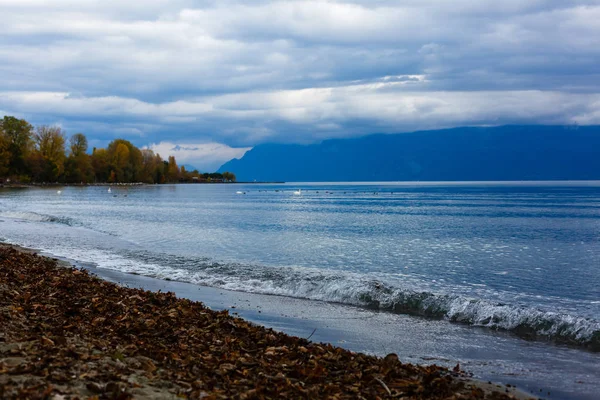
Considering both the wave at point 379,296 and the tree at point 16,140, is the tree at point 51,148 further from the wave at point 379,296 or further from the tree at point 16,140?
the wave at point 379,296

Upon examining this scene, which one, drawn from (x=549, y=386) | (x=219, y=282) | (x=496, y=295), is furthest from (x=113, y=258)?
(x=549, y=386)

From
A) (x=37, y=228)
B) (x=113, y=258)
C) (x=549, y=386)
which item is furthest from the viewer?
(x=37, y=228)

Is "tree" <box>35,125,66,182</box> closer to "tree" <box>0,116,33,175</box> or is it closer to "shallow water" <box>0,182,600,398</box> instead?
"tree" <box>0,116,33,175</box>

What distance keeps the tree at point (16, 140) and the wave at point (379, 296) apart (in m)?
173

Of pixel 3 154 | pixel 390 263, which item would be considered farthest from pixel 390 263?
pixel 3 154

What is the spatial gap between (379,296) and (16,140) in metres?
190

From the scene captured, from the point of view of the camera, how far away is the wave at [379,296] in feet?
46.7

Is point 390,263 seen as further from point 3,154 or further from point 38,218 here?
point 3,154

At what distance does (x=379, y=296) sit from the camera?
59.2 ft

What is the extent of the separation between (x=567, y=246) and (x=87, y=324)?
109 ft

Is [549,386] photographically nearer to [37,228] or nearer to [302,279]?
[302,279]

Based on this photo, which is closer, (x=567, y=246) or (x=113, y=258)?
(x=113, y=258)

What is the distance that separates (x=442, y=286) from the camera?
66.7 feet

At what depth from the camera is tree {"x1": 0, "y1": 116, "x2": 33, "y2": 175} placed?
173875 millimetres
